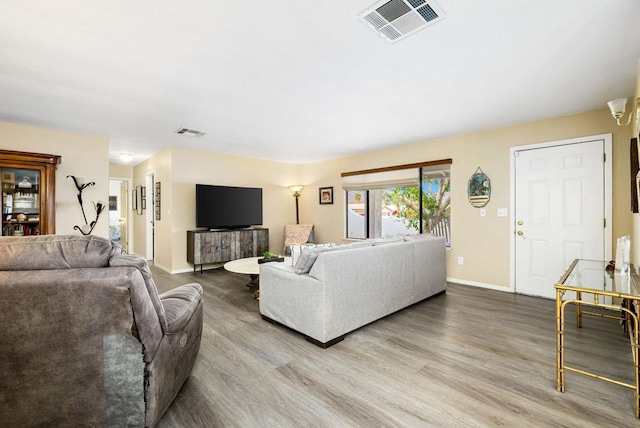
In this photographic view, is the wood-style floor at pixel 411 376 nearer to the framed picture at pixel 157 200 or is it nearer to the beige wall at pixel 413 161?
the beige wall at pixel 413 161

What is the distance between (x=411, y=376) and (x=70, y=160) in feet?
17.1

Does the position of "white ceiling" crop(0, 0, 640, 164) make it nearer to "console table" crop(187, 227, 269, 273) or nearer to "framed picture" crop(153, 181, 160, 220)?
"framed picture" crop(153, 181, 160, 220)

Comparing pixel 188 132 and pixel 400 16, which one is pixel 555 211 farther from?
pixel 188 132

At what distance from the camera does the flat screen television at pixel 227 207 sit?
5422mm

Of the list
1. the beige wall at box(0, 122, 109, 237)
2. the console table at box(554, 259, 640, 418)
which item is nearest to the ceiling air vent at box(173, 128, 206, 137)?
the beige wall at box(0, 122, 109, 237)

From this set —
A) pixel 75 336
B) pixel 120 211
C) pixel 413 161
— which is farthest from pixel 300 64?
pixel 120 211

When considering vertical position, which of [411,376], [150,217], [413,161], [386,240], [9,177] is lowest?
[411,376]

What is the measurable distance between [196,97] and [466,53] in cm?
250

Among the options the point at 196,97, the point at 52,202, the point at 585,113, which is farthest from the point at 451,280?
the point at 52,202

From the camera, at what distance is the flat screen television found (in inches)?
213

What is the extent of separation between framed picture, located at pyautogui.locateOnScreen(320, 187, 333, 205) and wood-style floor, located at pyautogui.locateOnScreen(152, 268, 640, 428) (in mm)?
3665

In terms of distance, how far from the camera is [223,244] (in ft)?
17.9

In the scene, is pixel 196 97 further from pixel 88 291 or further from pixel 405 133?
pixel 405 133

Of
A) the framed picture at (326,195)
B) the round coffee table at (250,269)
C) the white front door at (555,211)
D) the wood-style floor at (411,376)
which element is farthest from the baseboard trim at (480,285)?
the framed picture at (326,195)
